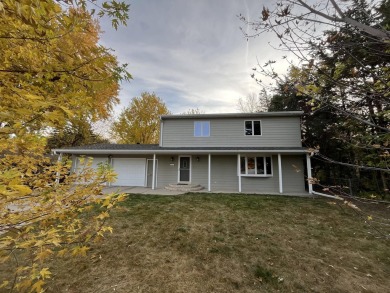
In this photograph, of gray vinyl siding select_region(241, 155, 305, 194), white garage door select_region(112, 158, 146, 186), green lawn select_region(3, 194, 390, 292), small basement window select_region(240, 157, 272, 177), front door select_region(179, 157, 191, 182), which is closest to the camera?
green lawn select_region(3, 194, 390, 292)

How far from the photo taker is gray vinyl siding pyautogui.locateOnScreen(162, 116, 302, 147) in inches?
505

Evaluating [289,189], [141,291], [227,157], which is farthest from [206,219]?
[289,189]

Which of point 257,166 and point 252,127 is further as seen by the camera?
point 252,127

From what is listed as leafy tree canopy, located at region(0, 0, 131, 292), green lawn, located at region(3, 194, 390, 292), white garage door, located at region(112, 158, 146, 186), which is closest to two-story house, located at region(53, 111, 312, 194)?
white garage door, located at region(112, 158, 146, 186)

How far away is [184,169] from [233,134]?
14.0ft

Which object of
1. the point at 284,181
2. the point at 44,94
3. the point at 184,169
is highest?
the point at 44,94

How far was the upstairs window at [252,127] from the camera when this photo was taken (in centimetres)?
1317

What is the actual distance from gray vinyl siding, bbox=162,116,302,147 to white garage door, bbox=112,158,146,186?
240 cm

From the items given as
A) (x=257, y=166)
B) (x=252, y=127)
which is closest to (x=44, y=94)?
(x=257, y=166)

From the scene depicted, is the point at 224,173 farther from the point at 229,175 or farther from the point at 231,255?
the point at 231,255

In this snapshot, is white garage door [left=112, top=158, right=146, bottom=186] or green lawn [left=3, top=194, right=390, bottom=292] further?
white garage door [left=112, top=158, right=146, bottom=186]

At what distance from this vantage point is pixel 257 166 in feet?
41.7

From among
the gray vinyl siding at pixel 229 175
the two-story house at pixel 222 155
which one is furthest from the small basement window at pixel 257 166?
the gray vinyl siding at pixel 229 175

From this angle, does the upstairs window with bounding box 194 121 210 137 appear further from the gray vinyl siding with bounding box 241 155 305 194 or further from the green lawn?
the green lawn
